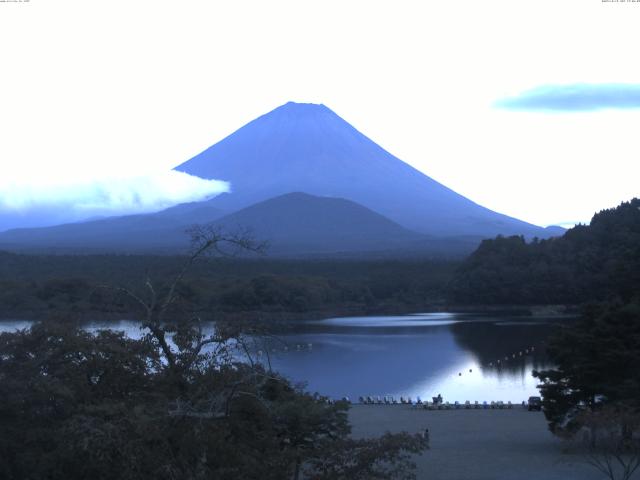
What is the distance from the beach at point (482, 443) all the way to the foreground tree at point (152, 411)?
3481mm

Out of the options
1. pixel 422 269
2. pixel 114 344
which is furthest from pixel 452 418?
pixel 422 269

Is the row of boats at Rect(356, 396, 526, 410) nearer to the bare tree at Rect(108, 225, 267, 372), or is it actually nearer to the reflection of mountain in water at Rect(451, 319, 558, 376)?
the reflection of mountain in water at Rect(451, 319, 558, 376)

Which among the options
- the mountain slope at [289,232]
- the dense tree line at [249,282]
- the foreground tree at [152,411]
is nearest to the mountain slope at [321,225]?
the mountain slope at [289,232]

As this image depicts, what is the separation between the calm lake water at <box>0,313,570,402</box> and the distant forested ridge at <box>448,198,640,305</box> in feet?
13.5

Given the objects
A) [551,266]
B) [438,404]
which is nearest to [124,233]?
[551,266]

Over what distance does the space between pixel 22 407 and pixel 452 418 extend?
8.01 metres

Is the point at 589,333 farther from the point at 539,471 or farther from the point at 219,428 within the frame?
the point at 219,428

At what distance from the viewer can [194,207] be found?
83.8 metres

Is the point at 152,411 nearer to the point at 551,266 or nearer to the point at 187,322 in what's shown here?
the point at 187,322

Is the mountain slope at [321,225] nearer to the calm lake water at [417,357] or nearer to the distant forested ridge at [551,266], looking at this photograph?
the distant forested ridge at [551,266]

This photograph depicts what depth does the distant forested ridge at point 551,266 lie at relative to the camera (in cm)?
3325

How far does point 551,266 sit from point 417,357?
14.9 meters

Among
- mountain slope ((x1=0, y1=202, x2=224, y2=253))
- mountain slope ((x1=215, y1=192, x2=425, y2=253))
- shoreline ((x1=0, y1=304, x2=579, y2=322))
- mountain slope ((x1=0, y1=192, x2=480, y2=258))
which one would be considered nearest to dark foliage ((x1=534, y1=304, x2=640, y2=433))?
shoreline ((x1=0, y1=304, x2=579, y2=322))

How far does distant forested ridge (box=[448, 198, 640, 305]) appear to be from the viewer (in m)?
33.2
